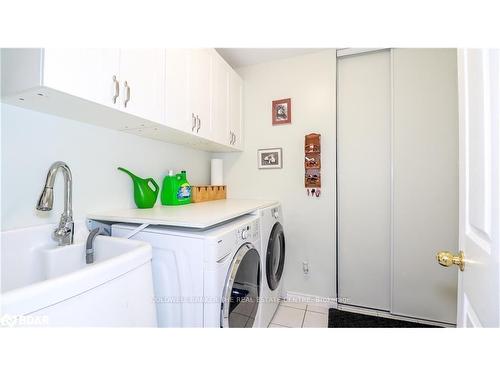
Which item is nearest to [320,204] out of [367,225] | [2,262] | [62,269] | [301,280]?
[367,225]

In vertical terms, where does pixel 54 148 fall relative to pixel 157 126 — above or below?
below

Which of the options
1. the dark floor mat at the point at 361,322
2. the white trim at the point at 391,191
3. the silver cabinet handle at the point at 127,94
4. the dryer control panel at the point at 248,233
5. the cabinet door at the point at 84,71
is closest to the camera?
the cabinet door at the point at 84,71

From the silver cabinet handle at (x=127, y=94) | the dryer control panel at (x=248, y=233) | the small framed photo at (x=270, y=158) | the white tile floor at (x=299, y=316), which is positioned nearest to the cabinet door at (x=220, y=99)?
the small framed photo at (x=270, y=158)

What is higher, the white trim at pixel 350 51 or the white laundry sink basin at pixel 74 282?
the white trim at pixel 350 51

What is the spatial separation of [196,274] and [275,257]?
1.02 metres

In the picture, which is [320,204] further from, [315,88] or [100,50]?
[100,50]

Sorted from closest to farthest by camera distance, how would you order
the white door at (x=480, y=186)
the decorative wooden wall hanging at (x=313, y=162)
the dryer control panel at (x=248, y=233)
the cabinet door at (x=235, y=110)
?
the white door at (x=480, y=186)
the dryer control panel at (x=248, y=233)
the decorative wooden wall hanging at (x=313, y=162)
the cabinet door at (x=235, y=110)

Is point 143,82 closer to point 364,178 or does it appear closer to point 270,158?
point 270,158

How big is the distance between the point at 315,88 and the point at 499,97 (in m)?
1.82

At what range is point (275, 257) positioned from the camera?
184 cm

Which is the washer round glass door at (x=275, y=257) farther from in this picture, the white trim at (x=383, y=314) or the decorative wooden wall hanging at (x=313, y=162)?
the white trim at (x=383, y=314)

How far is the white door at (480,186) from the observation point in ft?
1.54

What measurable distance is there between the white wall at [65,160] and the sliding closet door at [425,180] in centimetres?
222

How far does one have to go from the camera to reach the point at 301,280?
83.4 inches
